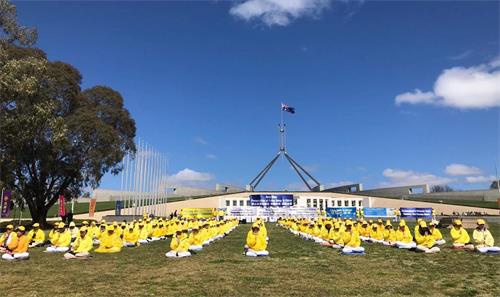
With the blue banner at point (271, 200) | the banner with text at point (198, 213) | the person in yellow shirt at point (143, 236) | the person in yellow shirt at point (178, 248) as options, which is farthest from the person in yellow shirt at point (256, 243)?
the banner with text at point (198, 213)

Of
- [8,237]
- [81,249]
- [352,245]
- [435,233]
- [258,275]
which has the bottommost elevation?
[258,275]

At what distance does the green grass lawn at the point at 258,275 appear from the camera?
9242 millimetres

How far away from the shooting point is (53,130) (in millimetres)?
28250

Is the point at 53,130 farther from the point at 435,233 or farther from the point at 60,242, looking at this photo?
the point at 435,233

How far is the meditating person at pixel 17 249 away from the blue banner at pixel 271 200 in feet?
122

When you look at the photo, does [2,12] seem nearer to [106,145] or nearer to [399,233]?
[106,145]

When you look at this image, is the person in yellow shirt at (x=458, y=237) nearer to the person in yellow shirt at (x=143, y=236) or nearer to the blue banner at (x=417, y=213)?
the person in yellow shirt at (x=143, y=236)

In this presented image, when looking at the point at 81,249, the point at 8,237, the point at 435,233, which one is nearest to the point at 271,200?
the point at 435,233

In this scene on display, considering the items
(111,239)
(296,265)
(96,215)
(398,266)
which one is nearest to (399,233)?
(398,266)

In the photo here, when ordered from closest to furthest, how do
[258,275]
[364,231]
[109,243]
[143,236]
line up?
[258,275] → [109,243] → [143,236] → [364,231]

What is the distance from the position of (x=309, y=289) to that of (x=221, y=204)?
60.1 metres

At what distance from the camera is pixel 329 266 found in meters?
13.2

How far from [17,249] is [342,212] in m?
40.8

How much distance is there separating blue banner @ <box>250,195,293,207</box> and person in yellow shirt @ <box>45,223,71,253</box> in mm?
33935
